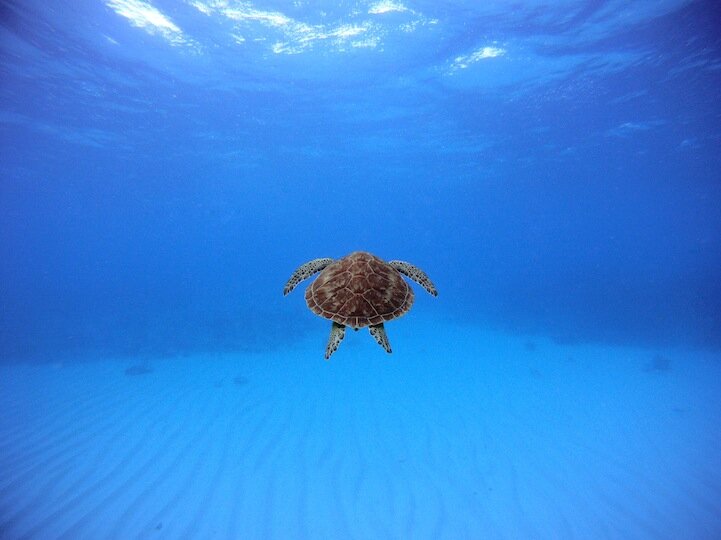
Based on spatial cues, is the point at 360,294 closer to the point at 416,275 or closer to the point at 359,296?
the point at 359,296

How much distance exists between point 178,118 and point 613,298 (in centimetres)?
4087

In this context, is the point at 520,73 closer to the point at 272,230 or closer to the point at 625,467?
the point at 625,467

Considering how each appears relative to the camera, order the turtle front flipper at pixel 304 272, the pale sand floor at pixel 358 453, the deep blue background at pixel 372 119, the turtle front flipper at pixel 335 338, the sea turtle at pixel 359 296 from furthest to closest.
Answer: the deep blue background at pixel 372 119 → the pale sand floor at pixel 358 453 → the turtle front flipper at pixel 304 272 → the sea turtle at pixel 359 296 → the turtle front flipper at pixel 335 338

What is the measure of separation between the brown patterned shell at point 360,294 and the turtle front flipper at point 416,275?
0.24m

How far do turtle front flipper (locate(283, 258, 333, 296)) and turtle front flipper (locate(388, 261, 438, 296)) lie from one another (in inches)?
47.4

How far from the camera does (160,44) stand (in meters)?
17.9

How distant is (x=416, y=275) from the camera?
16.7 feet

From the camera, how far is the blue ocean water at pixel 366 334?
764 cm

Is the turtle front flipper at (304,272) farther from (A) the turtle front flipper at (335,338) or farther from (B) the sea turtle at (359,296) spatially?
(A) the turtle front flipper at (335,338)

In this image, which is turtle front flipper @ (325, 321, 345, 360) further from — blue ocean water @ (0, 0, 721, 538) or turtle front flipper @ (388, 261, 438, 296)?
blue ocean water @ (0, 0, 721, 538)

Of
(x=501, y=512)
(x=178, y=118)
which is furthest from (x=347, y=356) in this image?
(x=178, y=118)

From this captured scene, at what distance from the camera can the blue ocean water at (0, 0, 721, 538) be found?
764 centimetres

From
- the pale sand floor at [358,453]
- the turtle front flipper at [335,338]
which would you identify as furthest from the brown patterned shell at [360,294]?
the pale sand floor at [358,453]

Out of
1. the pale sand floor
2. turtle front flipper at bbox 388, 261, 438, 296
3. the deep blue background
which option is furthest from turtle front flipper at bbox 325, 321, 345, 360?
the deep blue background
